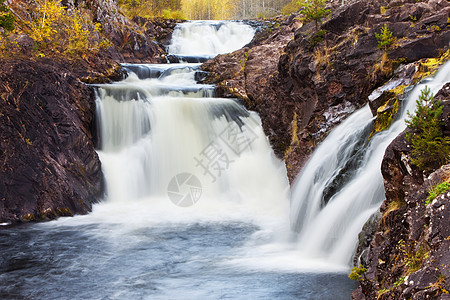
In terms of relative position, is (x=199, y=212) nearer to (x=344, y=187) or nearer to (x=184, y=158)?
(x=184, y=158)

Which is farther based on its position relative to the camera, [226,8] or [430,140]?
[226,8]

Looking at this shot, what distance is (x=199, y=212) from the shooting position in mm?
10461

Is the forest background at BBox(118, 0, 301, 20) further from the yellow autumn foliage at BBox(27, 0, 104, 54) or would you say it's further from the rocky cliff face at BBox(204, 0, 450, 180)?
the rocky cliff face at BBox(204, 0, 450, 180)

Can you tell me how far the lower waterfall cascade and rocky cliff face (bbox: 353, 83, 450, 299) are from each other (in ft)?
3.66

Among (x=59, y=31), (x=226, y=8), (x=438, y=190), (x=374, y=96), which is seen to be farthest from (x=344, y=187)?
(x=226, y=8)

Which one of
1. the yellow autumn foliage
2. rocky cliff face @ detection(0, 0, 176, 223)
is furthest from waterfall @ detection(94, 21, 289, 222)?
the yellow autumn foliage

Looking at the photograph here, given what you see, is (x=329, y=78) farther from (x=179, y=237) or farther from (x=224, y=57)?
(x=224, y=57)

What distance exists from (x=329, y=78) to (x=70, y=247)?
6548 mm

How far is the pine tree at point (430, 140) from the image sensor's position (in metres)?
4.14

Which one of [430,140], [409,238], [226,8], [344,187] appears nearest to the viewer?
[409,238]

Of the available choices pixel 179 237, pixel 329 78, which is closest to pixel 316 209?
pixel 179 237

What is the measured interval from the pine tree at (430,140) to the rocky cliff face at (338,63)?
4364 millimetres

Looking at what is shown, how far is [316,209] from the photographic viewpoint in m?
7.55

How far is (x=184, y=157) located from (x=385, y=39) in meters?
6.31
